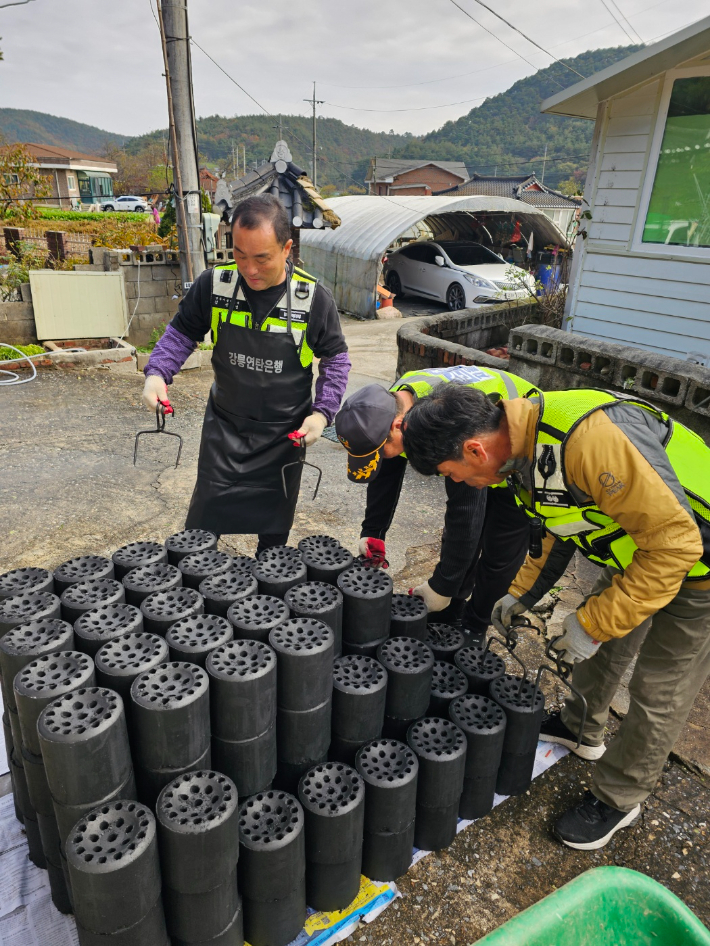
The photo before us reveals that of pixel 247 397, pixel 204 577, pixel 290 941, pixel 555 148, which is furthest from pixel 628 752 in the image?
pixel 555 148

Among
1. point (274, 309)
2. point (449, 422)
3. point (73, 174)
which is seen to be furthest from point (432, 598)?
point (73, 174)

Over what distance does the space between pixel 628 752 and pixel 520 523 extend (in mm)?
1029

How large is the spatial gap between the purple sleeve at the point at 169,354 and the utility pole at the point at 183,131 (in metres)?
5.14

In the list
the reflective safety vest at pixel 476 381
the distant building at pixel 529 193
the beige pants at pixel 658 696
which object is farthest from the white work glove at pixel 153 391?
the distant building at pixel 529 193

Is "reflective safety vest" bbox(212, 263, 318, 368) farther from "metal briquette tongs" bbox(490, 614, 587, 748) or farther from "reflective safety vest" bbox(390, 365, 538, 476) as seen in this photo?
"metal briquette tongs" bbox(490, 614, 587, 748)

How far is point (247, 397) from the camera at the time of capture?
9.44ft

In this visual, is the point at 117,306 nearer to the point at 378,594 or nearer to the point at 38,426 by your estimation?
the point at 38,426

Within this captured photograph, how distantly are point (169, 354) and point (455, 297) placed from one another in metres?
12.3

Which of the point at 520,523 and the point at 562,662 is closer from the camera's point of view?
the point at 562,662

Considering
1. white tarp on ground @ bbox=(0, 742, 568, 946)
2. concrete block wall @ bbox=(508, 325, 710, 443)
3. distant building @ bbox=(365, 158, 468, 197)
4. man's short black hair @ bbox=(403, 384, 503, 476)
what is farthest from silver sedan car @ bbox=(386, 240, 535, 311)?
distant building @ bbox=(365, 158, 468, 197)

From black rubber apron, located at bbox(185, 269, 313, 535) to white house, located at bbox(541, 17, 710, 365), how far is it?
399 cm

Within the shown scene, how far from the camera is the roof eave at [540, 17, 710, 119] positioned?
448cm

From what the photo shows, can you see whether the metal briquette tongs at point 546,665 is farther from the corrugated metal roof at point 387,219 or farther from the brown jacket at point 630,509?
the corrugated metal roof at point 387,219

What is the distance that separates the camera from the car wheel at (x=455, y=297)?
13945mm
